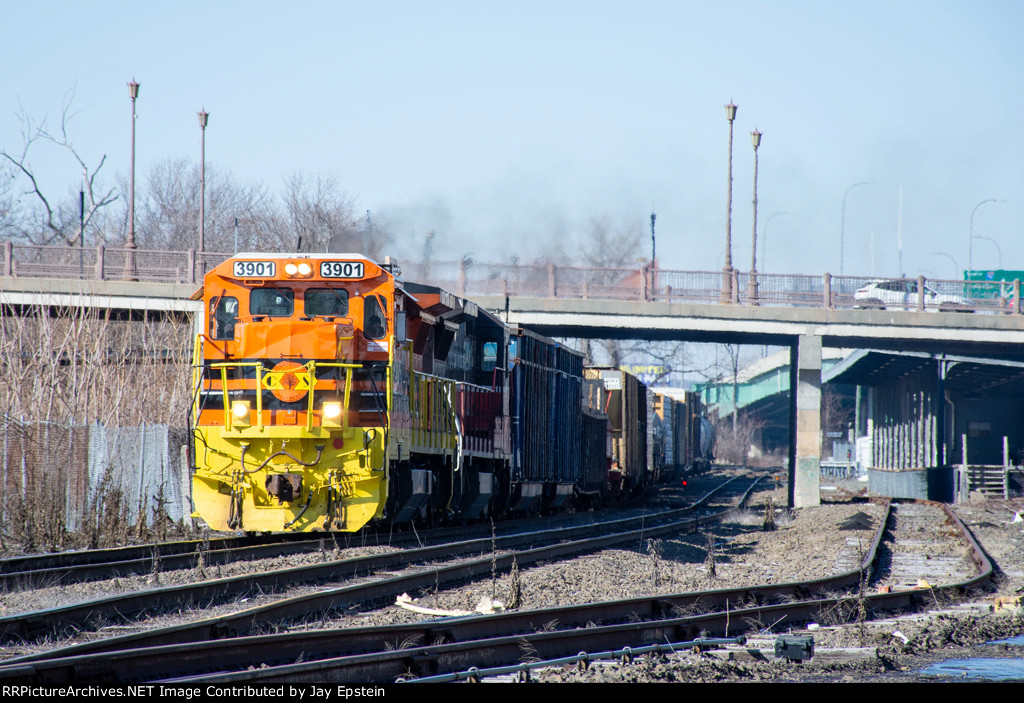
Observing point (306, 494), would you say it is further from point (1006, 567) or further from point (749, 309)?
point (749, 309)

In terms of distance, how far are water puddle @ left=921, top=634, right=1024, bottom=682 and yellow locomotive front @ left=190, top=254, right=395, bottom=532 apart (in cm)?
705

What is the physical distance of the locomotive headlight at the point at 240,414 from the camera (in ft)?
41.8

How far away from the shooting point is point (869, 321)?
29500mm

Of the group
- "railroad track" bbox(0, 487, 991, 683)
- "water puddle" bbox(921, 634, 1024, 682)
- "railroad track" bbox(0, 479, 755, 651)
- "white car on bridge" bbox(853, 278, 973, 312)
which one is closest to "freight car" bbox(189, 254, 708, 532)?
"railroad track" bbox(0, 479, 755, 651)

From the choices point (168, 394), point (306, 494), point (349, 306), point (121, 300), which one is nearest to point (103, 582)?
point (306, 494)

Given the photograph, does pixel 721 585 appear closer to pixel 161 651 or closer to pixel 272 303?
pixel 272 303

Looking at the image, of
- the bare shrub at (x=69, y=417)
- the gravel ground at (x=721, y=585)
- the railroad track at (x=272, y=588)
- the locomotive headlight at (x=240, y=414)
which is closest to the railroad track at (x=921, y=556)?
the gravel ground at (x=721, y=585)

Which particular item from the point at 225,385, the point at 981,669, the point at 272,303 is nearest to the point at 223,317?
the point at 272,303

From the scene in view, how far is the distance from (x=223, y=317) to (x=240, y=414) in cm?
147

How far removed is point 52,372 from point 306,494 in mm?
8472

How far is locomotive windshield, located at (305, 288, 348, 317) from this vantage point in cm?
1355

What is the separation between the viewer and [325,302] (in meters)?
13.6

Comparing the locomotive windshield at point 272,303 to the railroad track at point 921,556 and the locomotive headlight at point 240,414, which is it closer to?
the locomotive headlight at point 240,414

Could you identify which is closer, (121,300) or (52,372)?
(52,372)
